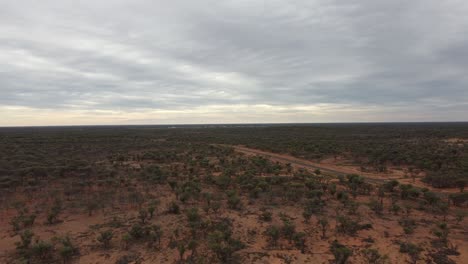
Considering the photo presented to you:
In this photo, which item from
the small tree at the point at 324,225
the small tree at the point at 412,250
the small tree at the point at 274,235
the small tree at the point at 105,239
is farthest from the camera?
the small tree at the point at 324,225

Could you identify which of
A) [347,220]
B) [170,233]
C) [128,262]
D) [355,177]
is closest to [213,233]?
[170,233]

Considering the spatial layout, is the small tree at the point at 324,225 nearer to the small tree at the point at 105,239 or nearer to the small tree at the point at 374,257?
the small tree at the point at 374,257

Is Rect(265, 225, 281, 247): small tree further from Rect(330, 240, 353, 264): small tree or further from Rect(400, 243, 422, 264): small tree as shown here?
Rect(400, 243, 422, 264): small tree

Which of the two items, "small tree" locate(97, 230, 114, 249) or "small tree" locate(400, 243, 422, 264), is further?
"small tree" locate(97, 230, 114, 249)

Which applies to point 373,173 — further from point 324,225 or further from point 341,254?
point 341,254

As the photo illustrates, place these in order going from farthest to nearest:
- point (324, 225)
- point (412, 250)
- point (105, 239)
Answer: point (324, 225) → point (105, 239) → point (412, 250)

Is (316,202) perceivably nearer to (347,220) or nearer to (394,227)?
(347,220)

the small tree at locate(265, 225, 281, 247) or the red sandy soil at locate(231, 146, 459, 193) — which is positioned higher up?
the small tree at locate(265, 225, 281, 247)

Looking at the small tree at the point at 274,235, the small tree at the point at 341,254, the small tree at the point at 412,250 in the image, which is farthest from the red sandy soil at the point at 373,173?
the small tree at the point at 274,235

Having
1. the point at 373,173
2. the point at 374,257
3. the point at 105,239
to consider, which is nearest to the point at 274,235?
the point at 374,257

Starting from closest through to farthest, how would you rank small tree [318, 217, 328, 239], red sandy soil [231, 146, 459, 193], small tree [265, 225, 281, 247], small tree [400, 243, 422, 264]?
small tree [400, 243, 422, 264] → small tree [265, 225, 281, 247] → small tree [318, 217, 328, 239] → red sandy soil [231, 146, 459, 193]

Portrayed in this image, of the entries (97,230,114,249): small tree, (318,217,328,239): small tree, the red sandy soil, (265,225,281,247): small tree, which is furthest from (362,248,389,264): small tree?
the red sandy soil
